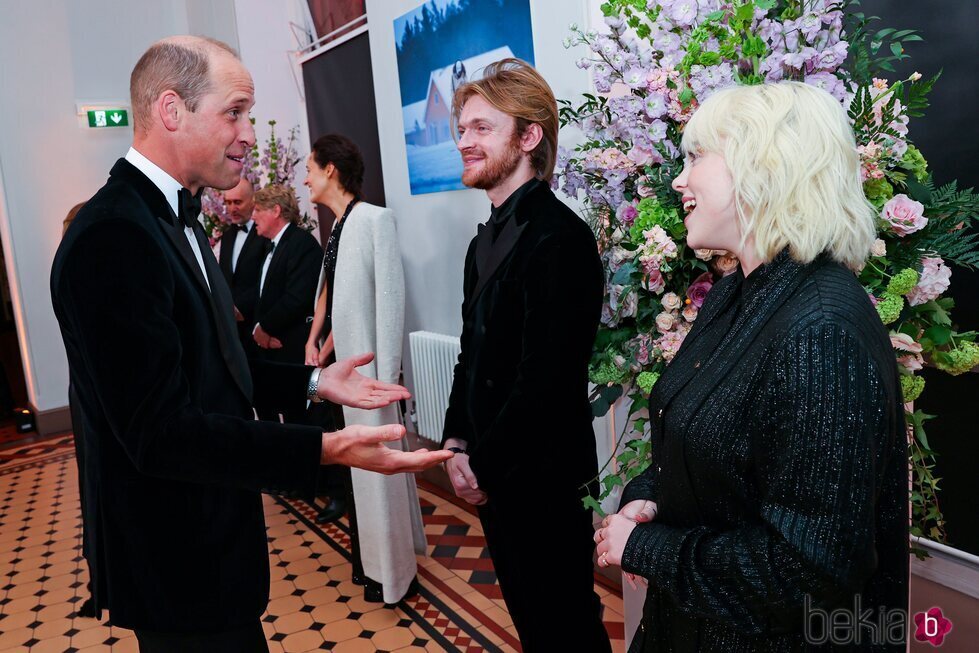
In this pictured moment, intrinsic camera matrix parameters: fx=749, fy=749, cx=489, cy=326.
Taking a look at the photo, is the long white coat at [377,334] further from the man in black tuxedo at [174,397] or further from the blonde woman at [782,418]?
the blonde woman at [782,418]

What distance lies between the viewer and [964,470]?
2.35 metres

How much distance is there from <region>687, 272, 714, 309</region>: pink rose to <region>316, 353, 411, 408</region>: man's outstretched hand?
2.37 feet

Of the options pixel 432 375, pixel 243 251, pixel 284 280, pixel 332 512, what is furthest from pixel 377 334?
pixel 243 251

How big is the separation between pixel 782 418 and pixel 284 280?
378 centimetres

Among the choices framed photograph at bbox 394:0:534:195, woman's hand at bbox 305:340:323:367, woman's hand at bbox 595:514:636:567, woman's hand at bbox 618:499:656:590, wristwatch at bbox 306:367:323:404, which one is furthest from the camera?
woman's hand at bbox 305:340:323:367

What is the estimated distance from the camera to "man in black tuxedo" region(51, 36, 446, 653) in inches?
54.2

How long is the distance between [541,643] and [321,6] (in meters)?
4.94

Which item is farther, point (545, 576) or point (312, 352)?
point (312, 352)

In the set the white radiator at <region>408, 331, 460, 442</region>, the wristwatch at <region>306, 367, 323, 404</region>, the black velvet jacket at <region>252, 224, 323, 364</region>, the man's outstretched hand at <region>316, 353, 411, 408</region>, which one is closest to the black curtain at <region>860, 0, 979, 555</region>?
the man's outstretched hand at <region>316, 353, 411, 408</region>

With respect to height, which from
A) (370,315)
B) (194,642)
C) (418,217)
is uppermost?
(418,217)

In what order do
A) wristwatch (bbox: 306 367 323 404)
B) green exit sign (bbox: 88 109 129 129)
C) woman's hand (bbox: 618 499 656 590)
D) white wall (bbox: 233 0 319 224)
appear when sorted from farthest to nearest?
green exit sign (bbox: 88 109 129 129)
white wall (bbox: 233 0 319 224)
wristwatch (bbox: 306 367 323 404)
woman's hand (bbox: 618 499 656 590)

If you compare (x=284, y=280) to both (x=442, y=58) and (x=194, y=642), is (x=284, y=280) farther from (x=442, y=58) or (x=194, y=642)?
(x=194, y=642)

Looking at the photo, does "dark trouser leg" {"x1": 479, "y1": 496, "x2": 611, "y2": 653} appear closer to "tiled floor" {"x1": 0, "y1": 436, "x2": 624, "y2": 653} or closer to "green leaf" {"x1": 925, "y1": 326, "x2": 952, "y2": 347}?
"tiled floor" {"x1": 0, "y1": 436, "x2": 624, "y2": 653}

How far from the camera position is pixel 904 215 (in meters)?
1.52
